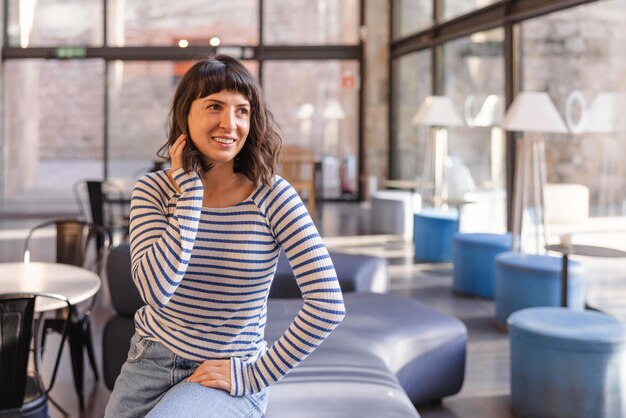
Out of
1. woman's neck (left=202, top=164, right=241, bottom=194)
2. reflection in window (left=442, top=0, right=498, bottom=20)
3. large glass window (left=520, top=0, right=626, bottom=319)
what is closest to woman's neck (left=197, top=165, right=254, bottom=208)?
woman's neck (left=202, top=164, right=241, bottom=194)

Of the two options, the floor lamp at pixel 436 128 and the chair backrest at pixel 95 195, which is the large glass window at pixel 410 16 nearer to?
the floor lamp at pixel 436 128

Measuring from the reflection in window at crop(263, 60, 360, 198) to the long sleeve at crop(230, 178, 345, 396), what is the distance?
12.9 meters

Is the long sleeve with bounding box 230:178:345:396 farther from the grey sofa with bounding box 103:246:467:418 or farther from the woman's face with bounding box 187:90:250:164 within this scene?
the grey sofa with bounding box 103:246:467:418

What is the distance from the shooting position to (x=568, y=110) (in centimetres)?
695

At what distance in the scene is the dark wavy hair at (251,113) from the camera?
6.05ft

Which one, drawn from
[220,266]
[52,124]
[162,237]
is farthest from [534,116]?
[52,124]

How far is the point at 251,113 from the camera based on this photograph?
1.92m

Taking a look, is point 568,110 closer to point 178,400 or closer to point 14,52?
point 178,400

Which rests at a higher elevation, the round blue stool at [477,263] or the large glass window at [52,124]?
the large glass window at [52,124]

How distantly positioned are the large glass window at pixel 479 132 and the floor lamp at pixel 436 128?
25 cm

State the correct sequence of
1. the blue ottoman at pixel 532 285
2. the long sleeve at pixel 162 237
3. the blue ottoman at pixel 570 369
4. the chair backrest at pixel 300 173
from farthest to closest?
1. the chair backrest at pixel 300 173
2. the blue ottoman at pixel 532 285
3. the blue ottoman at pixel 570 369
4. the long sleeve at pixel 162 237

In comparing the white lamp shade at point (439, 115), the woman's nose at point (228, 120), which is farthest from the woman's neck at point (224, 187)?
the white lamp shade at point (439, 115)

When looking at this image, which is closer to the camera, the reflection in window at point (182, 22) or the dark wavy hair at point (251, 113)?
the dark wavy hair at point (251, 113)

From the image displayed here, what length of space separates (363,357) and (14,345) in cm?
136
